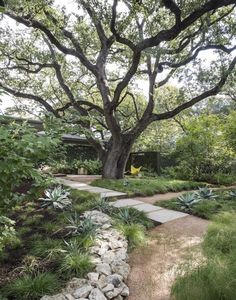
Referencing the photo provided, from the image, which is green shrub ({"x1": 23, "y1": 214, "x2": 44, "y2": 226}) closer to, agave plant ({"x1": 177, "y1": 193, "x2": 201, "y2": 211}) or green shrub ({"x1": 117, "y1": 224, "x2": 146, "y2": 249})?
green shrub ({"x1": 117, "y1": 224, "x2": 146, "y2": 249})

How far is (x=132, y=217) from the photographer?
14.8 ft

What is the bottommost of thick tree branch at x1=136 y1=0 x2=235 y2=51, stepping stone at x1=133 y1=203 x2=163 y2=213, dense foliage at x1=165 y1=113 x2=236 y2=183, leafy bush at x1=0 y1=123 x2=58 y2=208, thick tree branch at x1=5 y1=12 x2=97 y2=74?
stepping stone at x1=133 y1=203 x2=163 y2=213

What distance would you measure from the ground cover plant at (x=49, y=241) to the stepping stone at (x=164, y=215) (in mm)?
233

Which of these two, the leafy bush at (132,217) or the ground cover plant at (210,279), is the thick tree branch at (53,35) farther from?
the ground cover plant at (210,279)

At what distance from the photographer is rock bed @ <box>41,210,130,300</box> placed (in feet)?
8.02

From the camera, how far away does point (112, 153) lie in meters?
9.16

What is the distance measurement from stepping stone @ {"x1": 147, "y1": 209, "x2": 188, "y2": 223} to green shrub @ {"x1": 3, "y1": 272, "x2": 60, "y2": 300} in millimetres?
2447

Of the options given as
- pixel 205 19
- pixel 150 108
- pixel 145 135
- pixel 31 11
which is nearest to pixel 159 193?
pixel 150 108

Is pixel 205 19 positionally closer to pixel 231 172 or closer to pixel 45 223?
pixel 231 172

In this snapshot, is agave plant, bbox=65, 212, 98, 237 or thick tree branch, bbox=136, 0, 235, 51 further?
thick tree branch, bbox=136, 0, 235, 51

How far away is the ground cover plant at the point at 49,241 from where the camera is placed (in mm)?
2480

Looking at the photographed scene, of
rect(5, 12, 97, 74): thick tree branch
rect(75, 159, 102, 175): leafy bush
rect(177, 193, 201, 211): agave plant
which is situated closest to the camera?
rect(177, 193, 201, 211): agave plant

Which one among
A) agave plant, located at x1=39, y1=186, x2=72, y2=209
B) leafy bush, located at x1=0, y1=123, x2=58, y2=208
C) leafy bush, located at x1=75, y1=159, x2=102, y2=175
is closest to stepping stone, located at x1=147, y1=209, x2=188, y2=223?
agave plant, located at x1=39, y1=186, x2=72, y2=209

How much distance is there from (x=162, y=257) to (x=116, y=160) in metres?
5.90
